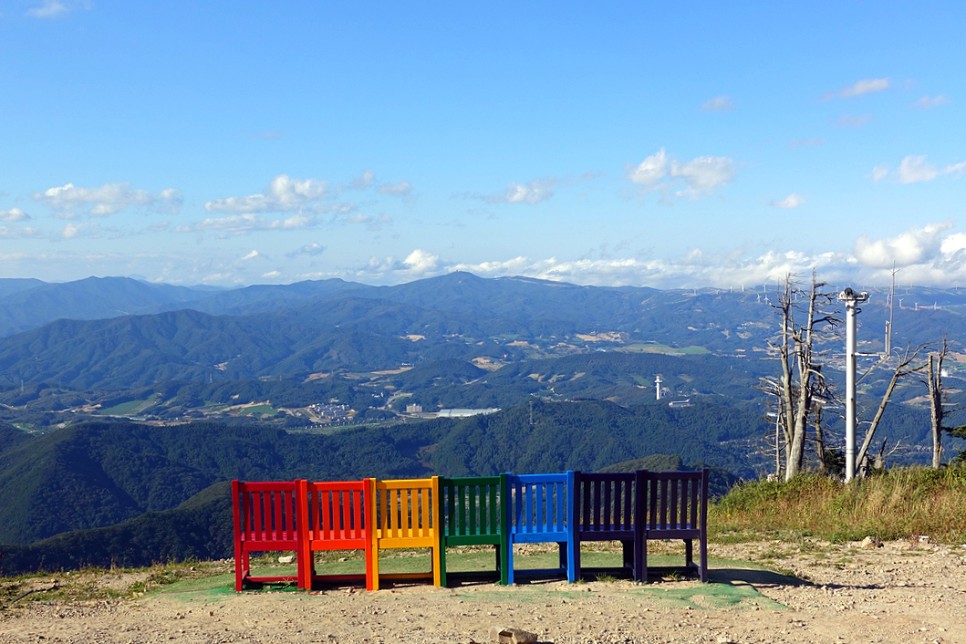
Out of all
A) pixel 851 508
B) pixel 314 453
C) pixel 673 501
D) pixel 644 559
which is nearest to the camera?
pixel 644 559

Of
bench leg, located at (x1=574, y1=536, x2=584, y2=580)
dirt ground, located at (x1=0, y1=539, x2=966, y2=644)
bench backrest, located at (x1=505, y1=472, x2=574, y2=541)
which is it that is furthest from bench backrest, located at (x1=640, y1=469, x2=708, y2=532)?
bench backrest, located at (x1=505, y1=472, x2=574, y2=541)

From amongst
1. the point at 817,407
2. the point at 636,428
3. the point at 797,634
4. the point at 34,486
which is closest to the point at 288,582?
the point at 797,634

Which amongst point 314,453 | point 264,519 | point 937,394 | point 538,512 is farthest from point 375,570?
point 314,453

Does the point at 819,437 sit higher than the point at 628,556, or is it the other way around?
the point at 628,556

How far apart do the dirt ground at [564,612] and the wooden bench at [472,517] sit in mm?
507

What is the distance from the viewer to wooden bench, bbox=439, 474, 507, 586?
10.2 meters

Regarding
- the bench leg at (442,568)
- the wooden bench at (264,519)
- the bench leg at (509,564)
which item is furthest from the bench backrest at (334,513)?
the bench leg at (509,564)

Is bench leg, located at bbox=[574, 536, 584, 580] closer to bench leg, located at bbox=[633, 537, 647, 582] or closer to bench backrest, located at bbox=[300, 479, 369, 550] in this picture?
bench leg, located at bbox=[633, 537, 647, 582]

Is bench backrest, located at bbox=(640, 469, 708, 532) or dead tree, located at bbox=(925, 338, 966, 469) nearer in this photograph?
bench backrest, located at bbox=(640, 469, 708, 532)

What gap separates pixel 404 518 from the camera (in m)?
10.3

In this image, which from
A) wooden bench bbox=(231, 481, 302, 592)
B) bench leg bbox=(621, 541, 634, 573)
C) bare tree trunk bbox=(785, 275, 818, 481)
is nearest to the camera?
wooden bench bbox=(231, 481, 302, 592)

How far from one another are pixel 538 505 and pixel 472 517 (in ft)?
2.64

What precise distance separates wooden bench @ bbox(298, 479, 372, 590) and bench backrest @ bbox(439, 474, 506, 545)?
937 millimetres

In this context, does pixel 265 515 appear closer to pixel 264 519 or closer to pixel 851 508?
pixel 264 519
